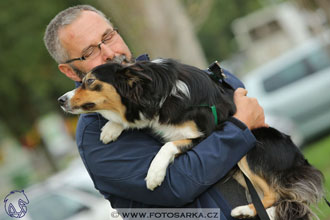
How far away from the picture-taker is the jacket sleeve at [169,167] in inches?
94.1

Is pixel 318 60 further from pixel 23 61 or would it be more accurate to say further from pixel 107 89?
pixel 23 61

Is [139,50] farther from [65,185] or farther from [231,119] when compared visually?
[231,119]

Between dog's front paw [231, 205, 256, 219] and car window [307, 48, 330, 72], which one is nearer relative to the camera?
dog's front paw [231, 205, 256, 219]

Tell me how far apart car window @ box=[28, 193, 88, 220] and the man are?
456 cm

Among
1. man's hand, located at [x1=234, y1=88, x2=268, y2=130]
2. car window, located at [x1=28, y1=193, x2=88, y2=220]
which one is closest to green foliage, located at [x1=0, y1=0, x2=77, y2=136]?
car window, located at [x1=28, y1=193, x2=88, y2=220]

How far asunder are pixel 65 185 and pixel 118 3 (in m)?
3.15

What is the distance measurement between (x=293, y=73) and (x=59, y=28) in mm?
8349

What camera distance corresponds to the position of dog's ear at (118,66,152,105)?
2.69m

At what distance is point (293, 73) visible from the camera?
10.4m

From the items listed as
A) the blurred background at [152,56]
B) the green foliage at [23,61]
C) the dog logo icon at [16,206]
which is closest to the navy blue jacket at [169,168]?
the blurred background at [152,56]

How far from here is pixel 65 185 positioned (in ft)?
Answer: 25.1

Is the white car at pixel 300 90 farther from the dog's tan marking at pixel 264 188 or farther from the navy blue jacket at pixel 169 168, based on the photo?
the navy blue jacket at pixel 169 168

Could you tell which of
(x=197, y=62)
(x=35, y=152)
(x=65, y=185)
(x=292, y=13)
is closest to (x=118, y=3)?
(x=197, y=62)

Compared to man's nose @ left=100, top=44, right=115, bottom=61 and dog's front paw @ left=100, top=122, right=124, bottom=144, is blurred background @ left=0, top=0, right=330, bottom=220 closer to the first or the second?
dog's front paw @ left=100, top=122, right=124, bottom=144
